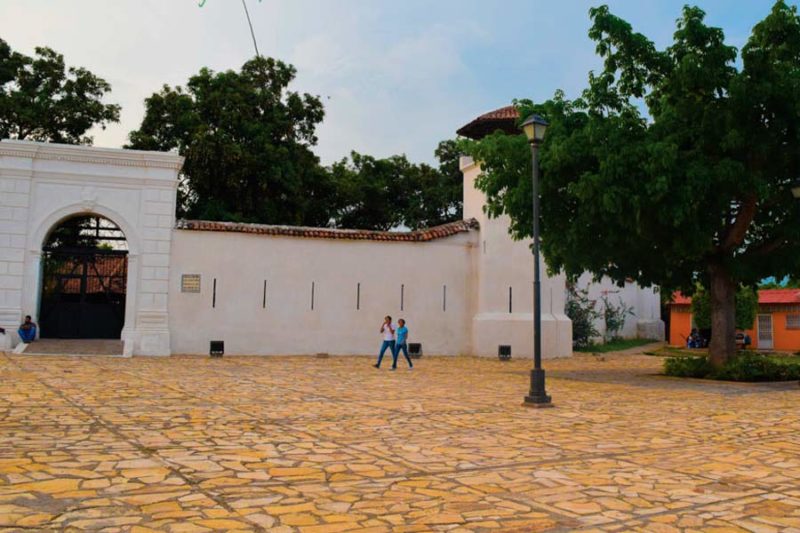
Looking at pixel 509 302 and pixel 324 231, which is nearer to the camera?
pixel 324 231

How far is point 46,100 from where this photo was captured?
94.4 feet

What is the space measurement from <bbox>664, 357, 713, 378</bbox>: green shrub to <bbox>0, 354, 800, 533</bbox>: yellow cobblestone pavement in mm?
2985

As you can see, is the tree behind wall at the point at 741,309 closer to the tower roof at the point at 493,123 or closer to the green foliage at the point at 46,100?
the tower roof at the point at 493,123

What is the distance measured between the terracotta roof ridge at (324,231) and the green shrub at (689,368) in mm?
9361

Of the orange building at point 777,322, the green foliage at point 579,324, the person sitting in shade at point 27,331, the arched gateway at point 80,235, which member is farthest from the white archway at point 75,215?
the orange building at point 777,322

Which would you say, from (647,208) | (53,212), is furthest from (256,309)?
(647,208)

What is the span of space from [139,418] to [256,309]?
44.2ft

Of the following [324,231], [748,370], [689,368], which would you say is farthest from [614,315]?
[748,370]

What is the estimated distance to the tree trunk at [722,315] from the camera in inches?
579

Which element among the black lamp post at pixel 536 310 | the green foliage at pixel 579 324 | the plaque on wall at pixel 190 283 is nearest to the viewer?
the black lamp post at pixel 536 310

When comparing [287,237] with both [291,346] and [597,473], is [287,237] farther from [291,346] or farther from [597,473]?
[597,473]

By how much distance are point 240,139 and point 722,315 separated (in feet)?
66.8

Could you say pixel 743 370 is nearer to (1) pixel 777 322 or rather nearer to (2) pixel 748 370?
(2) pixel 748 370

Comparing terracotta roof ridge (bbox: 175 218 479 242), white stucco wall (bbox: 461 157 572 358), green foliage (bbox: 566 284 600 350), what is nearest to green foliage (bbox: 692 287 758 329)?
green foliage (bbox: 566 284 600 350)
